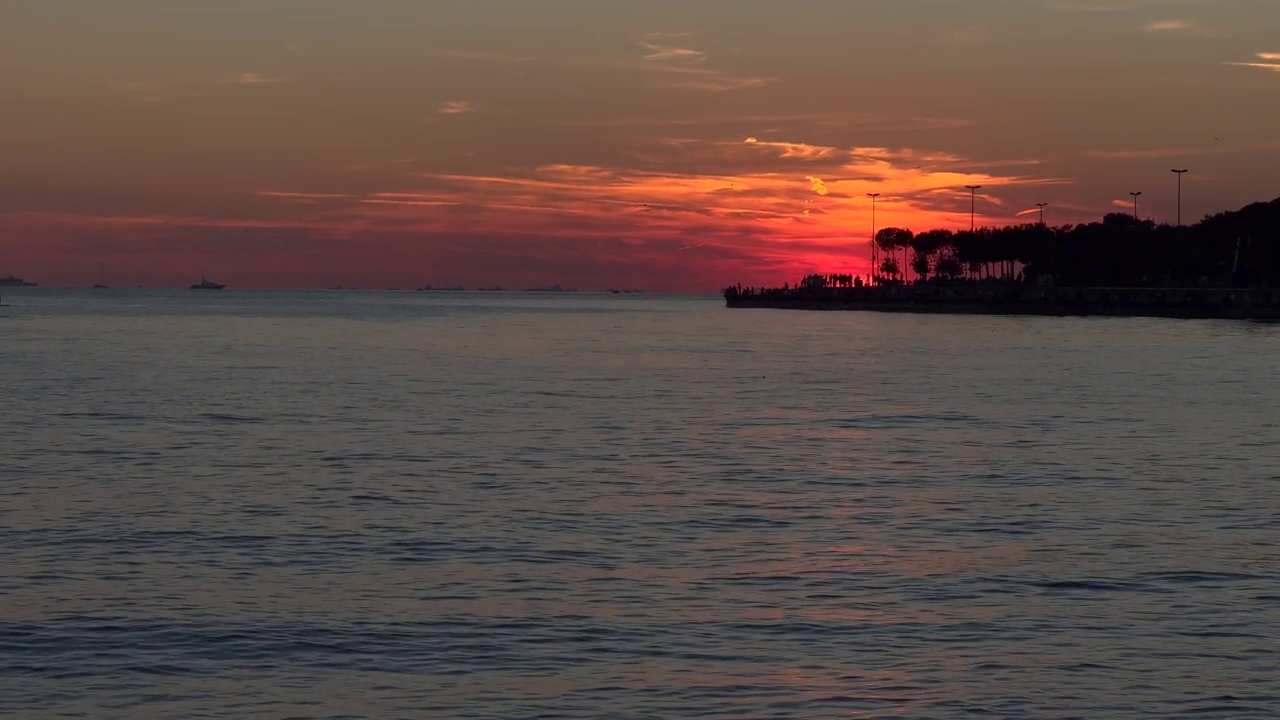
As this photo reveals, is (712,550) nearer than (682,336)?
Yes

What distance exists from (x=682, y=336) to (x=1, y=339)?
57093mm

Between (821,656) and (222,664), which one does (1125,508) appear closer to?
(821,656)

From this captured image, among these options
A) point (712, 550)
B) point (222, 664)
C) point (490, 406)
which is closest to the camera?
point (222, 664)

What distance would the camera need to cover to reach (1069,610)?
18.6 meters

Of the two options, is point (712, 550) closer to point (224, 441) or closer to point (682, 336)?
point (224, 441)

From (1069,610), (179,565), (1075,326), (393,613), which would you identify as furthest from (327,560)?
(1075,326)

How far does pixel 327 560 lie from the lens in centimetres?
2167

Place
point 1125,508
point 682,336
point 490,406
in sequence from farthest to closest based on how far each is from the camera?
point 682,336, point 490,406, point 1125,508

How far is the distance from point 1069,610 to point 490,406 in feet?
112

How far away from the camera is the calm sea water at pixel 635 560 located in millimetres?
15203

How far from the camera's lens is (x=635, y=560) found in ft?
71.2

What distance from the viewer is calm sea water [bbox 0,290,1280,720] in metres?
15.2

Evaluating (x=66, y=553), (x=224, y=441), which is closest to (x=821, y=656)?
(x=66, y=553)

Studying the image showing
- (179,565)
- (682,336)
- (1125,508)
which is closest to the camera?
(179,565)
